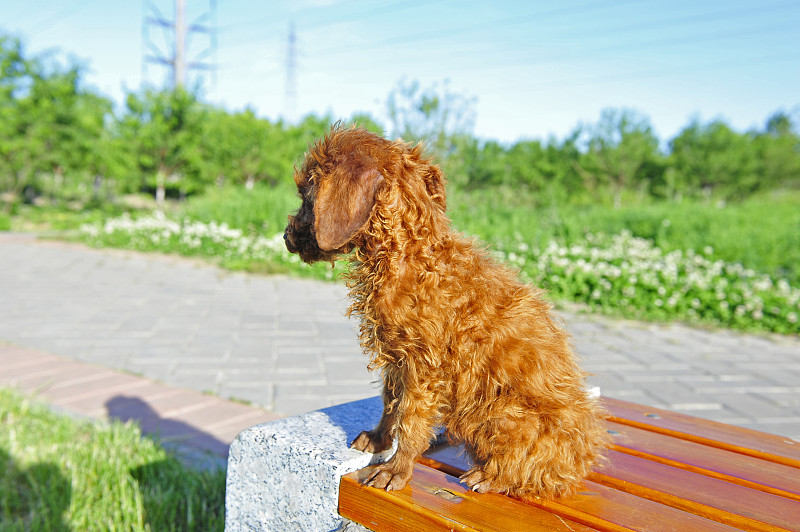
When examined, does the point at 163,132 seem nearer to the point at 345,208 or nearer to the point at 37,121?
the point at 37,121

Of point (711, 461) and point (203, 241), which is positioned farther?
point (203, 241)

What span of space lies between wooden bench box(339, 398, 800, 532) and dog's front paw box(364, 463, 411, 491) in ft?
0.07

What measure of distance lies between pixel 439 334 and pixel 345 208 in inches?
15.3

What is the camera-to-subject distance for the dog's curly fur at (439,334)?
1.44 metres

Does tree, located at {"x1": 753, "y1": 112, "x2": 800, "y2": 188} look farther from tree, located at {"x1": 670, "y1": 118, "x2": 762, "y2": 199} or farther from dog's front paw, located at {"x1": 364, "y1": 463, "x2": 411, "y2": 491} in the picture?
dog's front paw, located at {"x1": 364, "y1": 463, "x2": 411, "y2": 491}

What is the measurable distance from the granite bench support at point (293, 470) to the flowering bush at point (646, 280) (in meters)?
3.59

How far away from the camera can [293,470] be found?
173cm

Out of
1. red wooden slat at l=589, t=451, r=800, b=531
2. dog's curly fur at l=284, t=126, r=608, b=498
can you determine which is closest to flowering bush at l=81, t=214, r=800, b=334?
red wooden slat at l=589, t=451, r=800, b=531

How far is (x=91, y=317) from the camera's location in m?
6.14

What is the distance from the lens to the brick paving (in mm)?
3791

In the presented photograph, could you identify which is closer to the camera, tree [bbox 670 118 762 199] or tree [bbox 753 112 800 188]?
tree [bbox 670 118 762 199]

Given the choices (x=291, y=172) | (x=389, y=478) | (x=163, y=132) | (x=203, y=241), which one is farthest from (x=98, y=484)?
(x=163, y=132)

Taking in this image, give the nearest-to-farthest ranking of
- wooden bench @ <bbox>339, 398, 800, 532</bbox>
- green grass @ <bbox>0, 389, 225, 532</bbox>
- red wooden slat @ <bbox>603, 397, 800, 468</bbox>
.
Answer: wooden bench @ <bbox>339, 398, 800, 532</bbox> → red wooden slat @ <bbox>603, 397, 800, 468</bbox> → green grass @ <bbox>0, 389, 225, 532</bbox>

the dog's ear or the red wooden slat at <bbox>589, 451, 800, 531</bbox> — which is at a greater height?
the dog's ear
